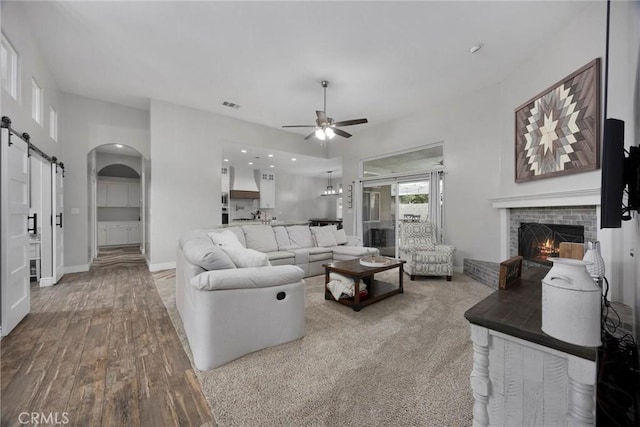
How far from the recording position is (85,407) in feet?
5.01

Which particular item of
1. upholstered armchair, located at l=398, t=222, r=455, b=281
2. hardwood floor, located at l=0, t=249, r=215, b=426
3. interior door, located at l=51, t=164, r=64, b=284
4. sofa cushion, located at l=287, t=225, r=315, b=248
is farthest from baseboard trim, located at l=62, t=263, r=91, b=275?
upholstered armchair, located at l=398, t=222, r=455, b=281

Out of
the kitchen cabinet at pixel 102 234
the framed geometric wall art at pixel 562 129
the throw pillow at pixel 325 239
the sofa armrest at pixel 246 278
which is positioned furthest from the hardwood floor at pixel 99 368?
the kitchen cabinet at pixel 102 234

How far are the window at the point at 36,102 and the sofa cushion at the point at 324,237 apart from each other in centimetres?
444

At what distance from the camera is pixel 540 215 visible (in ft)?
11.5

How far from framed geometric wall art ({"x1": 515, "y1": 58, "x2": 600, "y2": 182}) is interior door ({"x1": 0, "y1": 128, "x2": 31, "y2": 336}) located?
5.58 meters

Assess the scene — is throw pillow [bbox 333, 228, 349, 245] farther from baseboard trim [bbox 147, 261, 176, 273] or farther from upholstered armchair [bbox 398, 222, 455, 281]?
baseboard trim [bbox 147, 261, 176, 273]

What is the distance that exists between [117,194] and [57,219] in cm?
488

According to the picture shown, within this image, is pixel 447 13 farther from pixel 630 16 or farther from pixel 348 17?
pixel 630 16

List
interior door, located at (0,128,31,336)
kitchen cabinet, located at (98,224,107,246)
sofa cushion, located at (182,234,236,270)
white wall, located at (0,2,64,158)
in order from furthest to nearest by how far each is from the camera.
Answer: kitchen cabinet, located at (98,224,107,246) → white wall, located at (0,2,64,158) → interior door, located at (0,128,31,336) → sofa cushion, located at (182,234,236,270)

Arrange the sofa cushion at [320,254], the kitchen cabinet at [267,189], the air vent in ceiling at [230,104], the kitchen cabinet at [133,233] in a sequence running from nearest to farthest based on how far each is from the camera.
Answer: the sofa cushion at [320,254], the air vent in ceiling at [230,104], the kitchen cabinet at [133,233], the kitchen cabinet at [267,189]

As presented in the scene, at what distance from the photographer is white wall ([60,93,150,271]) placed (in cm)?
485

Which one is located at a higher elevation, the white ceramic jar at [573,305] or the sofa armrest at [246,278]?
the white ceramic jar at [573,305]

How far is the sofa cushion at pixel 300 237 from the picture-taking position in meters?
5.06

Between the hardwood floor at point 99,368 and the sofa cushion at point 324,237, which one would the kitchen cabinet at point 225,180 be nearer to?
the sofa cushion at point 324,237
